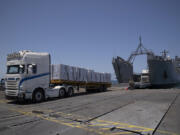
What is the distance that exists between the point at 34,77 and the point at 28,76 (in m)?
0.53

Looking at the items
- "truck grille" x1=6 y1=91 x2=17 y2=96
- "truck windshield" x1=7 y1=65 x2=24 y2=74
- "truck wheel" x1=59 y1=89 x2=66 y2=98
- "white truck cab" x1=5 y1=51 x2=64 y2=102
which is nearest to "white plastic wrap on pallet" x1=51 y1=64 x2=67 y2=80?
"truck wheel" x1=59 y1=89 x2=66 y2=98

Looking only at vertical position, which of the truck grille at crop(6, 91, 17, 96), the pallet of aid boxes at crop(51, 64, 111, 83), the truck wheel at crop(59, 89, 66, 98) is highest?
the pallet of aid boxes at crop(51, 64, 111, 83)

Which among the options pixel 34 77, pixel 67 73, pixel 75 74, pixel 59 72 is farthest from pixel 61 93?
pixel 34 77

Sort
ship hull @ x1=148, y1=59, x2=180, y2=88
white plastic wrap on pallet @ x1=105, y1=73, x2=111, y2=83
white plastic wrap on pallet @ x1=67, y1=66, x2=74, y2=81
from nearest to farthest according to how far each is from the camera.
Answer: white plastic wrap on pallet @ x1=67, y1=66, x2=74, y2=81
white plastic wrap on pallet @ x1=105, y1=73, x2=111, y2=83
ship hull @ x1=148, y1=59, x2=180, y2=88

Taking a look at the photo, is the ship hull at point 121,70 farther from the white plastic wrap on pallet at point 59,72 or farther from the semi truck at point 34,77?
the white plastic wrap on pallet at point 59,72

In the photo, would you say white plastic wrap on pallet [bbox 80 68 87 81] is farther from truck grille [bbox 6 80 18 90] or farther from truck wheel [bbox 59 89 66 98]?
truck grille [bbox 6 80 18 90]

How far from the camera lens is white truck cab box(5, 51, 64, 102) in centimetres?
1025

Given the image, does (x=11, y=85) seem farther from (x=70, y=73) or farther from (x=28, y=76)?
(x=70, y=73)

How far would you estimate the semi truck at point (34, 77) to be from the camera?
10.3 meters

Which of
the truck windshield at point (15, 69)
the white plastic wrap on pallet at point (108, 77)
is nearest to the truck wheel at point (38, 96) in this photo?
the truck windshield at point (15, 69)

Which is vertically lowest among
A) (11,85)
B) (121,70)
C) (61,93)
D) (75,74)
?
(61,93)

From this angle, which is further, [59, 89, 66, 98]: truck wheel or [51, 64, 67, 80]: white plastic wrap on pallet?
[51, 64, 67, 80]: white plastic wrap on pallet

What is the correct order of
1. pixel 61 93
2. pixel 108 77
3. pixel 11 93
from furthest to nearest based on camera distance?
pixel 108 77
pixel 61 93
pixel 11 93

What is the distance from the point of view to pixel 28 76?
10617 mm
